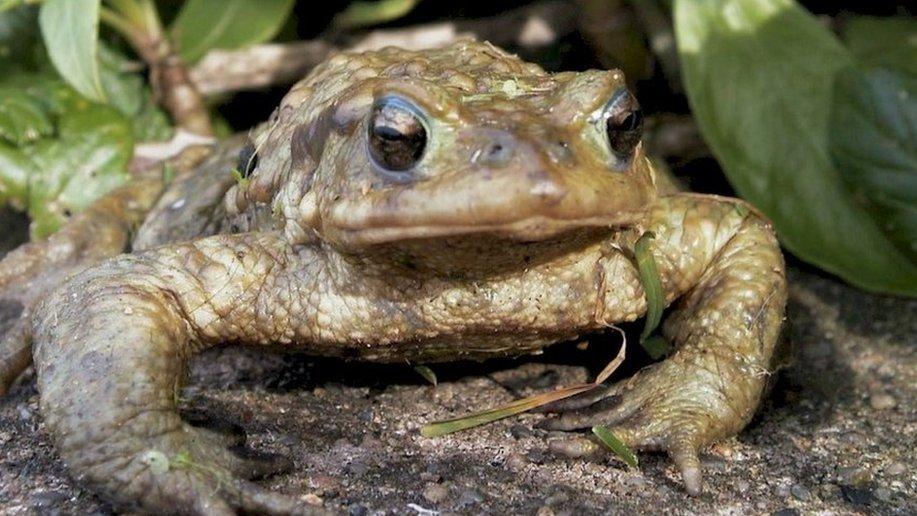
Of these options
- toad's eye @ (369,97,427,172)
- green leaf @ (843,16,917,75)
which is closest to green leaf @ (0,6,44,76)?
toad's eye @ (369,97,427,172)

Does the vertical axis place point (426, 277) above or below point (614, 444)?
above

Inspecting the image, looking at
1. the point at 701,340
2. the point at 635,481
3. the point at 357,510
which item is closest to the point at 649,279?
the point at 701,340

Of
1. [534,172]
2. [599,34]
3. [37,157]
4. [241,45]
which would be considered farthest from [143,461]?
[599,34]

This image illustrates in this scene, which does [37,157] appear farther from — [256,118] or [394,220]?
[394,220]

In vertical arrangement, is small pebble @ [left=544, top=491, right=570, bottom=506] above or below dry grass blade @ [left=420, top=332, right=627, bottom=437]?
above

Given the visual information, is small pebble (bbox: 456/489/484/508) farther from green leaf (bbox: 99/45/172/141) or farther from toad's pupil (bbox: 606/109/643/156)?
green leaf (bbox: 99/45/172/141)

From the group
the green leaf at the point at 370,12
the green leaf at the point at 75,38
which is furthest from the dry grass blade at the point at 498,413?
the green leaf at the point at 370,12

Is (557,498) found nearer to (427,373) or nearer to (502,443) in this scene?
(502,443)
